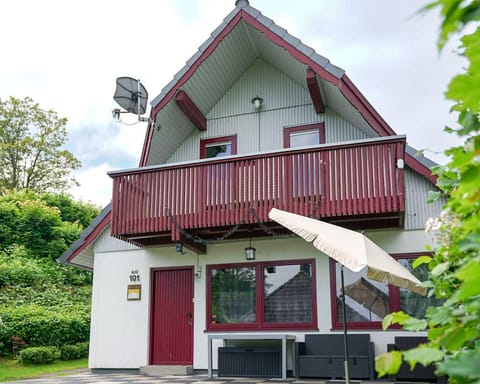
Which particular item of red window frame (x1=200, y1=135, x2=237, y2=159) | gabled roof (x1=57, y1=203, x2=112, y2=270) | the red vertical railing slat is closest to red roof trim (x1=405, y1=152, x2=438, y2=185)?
the red vertical railing slat

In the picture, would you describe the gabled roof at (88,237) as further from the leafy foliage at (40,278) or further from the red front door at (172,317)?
the leafy foliage at (40,278)

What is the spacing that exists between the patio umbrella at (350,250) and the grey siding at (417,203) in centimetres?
442

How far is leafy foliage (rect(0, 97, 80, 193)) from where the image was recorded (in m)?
27.0

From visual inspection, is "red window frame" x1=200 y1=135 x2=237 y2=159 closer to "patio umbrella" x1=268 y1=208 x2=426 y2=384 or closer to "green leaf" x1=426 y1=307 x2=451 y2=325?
"patio umbrella" x1=268 y1=208 x2=426 y2=384

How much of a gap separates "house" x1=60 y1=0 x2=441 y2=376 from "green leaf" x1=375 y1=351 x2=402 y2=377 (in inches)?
288

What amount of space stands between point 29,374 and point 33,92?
21553mm

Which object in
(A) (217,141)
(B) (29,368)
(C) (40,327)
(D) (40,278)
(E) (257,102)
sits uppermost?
(E) (257,102)

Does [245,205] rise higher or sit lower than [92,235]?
higher

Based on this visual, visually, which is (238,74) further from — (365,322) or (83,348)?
(83,348)

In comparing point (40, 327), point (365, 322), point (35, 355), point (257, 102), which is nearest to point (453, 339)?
point (365, 322)

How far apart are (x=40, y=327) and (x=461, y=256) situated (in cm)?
1385

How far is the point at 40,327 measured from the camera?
13781mm

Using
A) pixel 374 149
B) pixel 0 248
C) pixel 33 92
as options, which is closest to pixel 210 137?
pixel 374 149

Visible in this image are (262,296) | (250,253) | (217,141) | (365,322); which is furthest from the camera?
(217,141)
